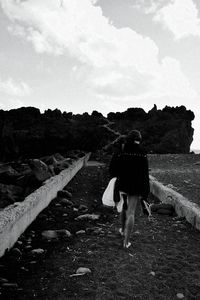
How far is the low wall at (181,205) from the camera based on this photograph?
6389 mm

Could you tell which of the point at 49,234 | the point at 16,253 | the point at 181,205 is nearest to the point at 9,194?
the point at 49,234

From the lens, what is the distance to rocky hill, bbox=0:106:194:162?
116 feet

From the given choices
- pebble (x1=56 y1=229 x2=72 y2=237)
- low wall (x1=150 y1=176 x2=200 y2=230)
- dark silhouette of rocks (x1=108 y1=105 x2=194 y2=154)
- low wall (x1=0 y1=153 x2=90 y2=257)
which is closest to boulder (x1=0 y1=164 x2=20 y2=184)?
low wall (x1=0 y1=153 x2=90 y2=257)

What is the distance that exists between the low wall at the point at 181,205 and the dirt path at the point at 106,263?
0.57 ft

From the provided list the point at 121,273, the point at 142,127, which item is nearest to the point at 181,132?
the point at 142,127

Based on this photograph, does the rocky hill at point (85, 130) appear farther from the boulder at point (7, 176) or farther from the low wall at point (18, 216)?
the low wall at point (18, 216)

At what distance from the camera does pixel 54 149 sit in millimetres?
38438

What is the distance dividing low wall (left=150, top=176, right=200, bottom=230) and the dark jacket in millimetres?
1734

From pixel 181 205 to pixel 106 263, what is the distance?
3254mm

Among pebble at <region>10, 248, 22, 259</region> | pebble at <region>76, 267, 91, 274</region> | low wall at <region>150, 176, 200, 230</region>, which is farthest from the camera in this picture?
low wall at <region>150, 176, 200, 230</region>

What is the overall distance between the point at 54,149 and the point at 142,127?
10367 millimetres

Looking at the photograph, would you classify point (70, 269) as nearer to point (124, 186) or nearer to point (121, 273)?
point (121, 273)

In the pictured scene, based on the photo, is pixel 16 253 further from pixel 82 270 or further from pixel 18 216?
pixel 82 270

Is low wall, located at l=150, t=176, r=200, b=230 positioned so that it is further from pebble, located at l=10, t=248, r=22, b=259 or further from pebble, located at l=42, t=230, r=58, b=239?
pebble, located at l=10, t=248, r=22, b=259
